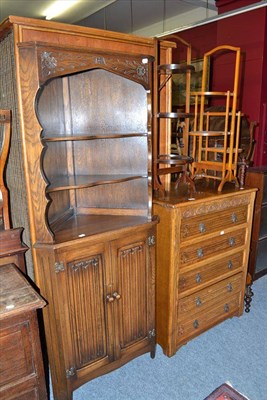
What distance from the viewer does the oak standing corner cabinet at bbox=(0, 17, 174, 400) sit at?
148 centimetres

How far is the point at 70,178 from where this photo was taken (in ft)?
6.49

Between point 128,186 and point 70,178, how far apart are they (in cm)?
37

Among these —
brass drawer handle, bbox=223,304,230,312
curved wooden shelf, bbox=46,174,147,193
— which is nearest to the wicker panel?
curved wooden shelf, bbox=46,174,147,193

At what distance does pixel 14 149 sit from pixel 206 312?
1679mm

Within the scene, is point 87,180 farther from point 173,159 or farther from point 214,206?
point 214,206

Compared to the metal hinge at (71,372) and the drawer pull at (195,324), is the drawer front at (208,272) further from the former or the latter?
the metal hinge at (71,372)

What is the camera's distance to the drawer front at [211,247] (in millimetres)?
2024

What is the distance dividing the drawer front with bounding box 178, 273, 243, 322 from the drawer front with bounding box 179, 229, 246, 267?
26 centimetres

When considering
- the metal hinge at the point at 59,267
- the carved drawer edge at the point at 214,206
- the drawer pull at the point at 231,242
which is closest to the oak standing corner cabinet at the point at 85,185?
the metal hinge at the point at 59,267

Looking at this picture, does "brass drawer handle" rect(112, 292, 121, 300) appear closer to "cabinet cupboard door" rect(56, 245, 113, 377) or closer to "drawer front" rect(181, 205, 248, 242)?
"cabinet cupboard door" rect(56, 245, 113, 377)

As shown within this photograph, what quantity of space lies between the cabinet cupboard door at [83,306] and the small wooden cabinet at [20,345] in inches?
11.9

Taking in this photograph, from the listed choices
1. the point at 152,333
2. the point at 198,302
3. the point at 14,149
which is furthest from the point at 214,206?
the point at 14,149

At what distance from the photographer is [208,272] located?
2.20m

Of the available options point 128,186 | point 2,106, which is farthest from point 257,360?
point 2,106
